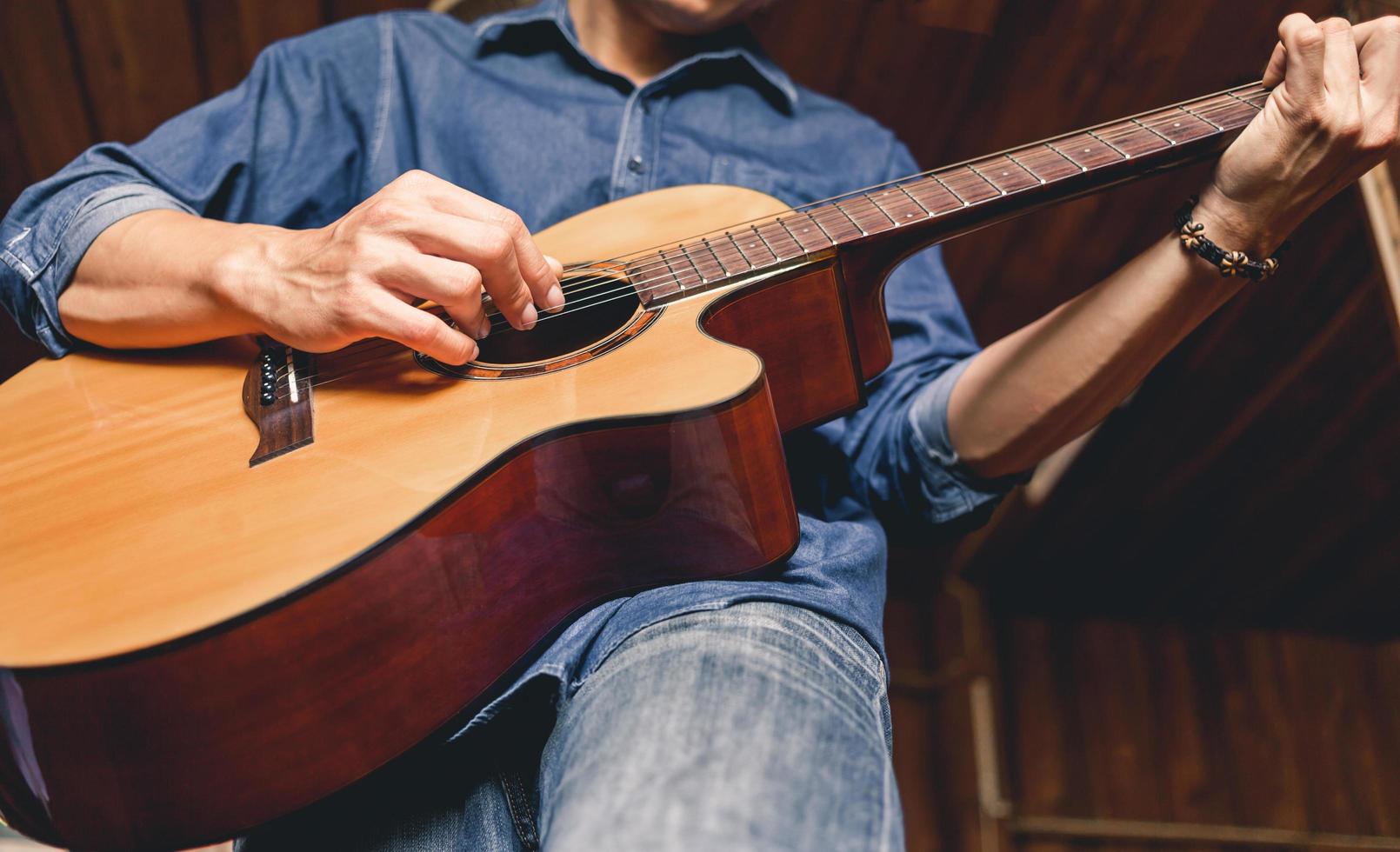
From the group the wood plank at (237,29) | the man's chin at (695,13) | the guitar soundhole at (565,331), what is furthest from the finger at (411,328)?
the wood plank at (237,29)

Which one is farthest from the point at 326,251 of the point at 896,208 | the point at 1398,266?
the point at 1398,266

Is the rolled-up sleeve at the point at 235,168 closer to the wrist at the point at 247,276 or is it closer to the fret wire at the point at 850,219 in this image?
the wrist at the point at 247,276

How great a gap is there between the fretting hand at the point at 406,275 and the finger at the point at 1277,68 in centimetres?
71

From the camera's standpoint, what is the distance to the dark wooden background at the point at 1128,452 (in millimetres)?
1314

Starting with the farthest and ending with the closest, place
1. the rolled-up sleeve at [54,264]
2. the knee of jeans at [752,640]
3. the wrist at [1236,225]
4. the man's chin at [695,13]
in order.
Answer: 1. the man's chin at [695,13]
2. the rolled-up sleeve at [54,264]
3. the wrist at [1236,225]
4. the knee of jeans at [752,640]

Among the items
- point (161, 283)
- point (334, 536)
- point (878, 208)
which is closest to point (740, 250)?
point (878, 208)

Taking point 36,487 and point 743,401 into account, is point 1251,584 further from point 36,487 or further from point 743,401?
point 36,487

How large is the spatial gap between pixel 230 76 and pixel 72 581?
3.50ft

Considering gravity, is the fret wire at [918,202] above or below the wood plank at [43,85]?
above

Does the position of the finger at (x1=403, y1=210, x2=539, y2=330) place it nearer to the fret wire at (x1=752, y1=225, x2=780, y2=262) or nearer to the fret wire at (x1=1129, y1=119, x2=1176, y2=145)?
the fret wire at (x1=752, y1=225, x2=780, y2=262)

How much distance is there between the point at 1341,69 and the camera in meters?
0.76

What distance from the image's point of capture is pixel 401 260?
73 centimetres

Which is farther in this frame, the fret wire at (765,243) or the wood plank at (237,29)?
the wood plank at (237,29)

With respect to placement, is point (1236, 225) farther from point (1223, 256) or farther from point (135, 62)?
point (135, 62)
